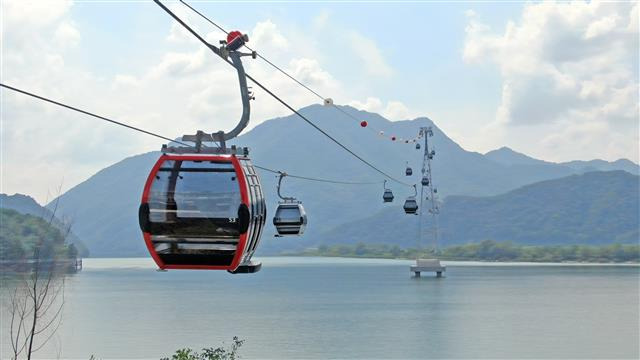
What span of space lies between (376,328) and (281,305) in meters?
50.0

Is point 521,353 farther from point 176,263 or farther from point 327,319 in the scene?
point 176,263

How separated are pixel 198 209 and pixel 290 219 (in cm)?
1943

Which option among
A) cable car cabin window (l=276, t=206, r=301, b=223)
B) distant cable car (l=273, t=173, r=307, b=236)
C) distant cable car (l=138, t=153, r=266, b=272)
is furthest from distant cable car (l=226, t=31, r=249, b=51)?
cable car cabin window (l=276, t=206, r=301, b=223)

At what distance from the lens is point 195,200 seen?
19.5m

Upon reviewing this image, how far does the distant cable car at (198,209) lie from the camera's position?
19.2 meters

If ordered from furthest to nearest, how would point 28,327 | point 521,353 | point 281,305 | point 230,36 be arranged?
point 281,305 < point 28,327 < point 521,353 < point 230,36

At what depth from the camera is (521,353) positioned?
356 feet

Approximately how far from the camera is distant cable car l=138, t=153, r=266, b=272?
19.2 meters

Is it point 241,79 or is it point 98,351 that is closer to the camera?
point 241,79

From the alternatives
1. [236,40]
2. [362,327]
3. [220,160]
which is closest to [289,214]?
[220,160]

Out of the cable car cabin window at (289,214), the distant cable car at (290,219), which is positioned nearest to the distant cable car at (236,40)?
the distant cable car at (290,219)

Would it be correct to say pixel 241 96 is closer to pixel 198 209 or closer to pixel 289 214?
pixel 198 209

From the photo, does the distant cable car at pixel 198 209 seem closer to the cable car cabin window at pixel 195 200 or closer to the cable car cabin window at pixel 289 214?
the cable car cabin window at pixel 195 200

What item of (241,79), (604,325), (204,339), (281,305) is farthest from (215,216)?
(281,305)
